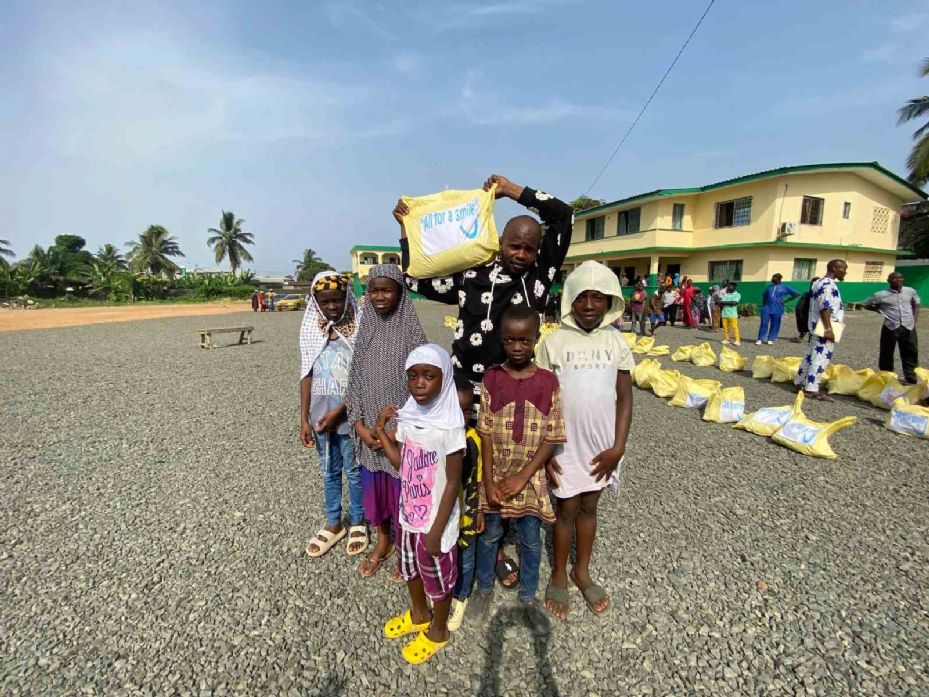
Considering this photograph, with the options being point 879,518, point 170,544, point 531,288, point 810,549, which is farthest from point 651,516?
point 170,544

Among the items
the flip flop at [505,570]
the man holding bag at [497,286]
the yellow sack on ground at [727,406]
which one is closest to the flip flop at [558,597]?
the flip flop at [505,570]

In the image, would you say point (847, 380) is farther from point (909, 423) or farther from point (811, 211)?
point (811, 211)

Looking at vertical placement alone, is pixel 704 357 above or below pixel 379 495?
below

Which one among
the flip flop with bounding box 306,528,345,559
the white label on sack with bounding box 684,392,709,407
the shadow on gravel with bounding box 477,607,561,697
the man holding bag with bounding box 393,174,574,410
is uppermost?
the man holding bag with bounding box 393,174,574,410

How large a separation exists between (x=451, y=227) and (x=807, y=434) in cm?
413

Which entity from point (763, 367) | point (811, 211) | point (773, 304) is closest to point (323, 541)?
point (763, 367)

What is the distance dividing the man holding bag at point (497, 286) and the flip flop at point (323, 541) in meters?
1.43

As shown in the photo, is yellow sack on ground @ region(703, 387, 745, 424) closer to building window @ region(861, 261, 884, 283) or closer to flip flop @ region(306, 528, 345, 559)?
flip flop @ region(306, 528, 345, 559)

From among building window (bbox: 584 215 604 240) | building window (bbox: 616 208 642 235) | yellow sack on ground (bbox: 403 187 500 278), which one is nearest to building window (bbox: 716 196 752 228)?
building window (bbox: 616 208 642 235)

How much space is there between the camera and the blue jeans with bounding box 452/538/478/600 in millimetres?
2162

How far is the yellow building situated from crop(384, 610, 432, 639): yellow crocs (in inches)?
644

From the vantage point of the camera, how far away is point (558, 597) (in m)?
2.25

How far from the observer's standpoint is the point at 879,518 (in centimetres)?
306

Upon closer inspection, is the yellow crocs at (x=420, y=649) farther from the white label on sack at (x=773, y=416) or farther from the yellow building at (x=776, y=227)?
the yellow building at (x=776, y=227)
